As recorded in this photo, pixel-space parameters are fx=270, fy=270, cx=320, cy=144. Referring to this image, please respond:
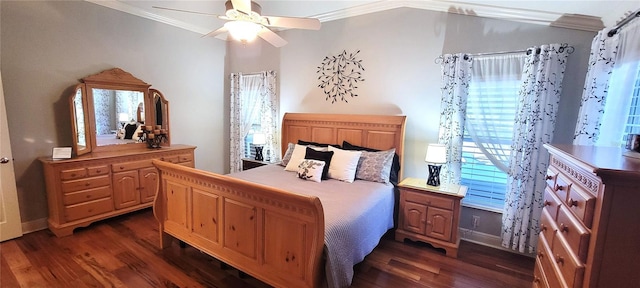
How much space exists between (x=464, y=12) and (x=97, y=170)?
4506 millimetres

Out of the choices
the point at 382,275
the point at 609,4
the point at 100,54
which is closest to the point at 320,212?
the point at 382,275

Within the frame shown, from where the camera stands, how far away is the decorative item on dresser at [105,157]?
299 centimetres

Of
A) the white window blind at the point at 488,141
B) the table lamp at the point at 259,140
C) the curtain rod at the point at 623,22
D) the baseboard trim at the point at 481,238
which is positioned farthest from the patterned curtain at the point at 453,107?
the table lamp at the point at 259,140

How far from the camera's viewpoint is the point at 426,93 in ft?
10.4

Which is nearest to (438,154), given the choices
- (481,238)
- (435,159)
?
(435,159)

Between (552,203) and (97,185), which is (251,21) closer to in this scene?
(552,203)

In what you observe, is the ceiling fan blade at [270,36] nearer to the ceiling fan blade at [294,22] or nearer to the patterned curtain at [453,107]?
the ceiling fan blade at [294,22]

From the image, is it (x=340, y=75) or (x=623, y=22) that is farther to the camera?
(x=340, y=75)

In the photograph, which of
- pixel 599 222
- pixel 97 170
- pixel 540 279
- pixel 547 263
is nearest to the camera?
pixel 599 222

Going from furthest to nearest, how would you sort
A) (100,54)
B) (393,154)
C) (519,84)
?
1. (100,54)
2. (393,154)
3. (519,84)

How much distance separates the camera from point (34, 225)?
310 centimetres

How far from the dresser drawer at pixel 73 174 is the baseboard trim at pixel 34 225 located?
2.36ft

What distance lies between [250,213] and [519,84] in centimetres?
281

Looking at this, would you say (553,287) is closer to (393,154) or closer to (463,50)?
(393,154)
